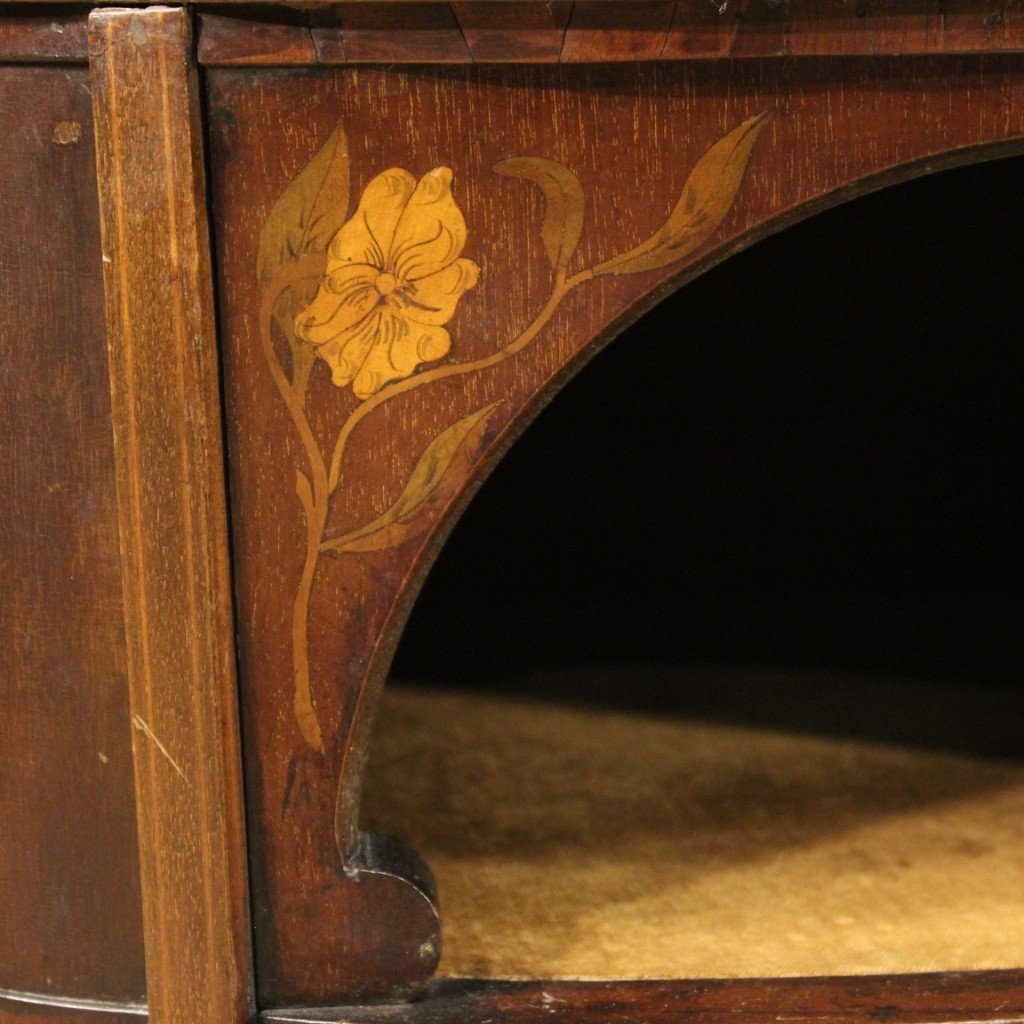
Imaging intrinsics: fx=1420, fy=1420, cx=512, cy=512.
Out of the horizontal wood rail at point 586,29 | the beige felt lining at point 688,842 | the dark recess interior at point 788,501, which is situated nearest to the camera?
the horizontal wood rail at point 586,29

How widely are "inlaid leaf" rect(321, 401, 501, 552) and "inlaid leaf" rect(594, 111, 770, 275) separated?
0.46ft

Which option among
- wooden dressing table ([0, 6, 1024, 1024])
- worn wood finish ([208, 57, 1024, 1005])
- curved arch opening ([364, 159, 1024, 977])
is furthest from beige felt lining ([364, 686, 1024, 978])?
Answer: worn wood finish ([208, 57, 1024, 1005])

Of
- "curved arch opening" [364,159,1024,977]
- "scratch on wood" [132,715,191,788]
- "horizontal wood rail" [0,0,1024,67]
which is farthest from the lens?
"curved arch opening" [364,159,1024,977]

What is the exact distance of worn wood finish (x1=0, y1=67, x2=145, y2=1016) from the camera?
3.18ft

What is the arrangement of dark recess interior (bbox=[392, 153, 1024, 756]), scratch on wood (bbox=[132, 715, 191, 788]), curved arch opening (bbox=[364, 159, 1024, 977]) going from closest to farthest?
scratch on wood (bbox=[132, 715, 191, 788]) → curved arch opening (bbox=[364, 159, 1024, 977]) → dark recess interior (bbox=[392, 153, 1024, 756])

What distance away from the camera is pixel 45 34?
0.93 metres

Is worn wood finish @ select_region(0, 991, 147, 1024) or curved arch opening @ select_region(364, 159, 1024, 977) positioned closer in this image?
worn wood finish @ select_region(0, 991, 147, 1024)

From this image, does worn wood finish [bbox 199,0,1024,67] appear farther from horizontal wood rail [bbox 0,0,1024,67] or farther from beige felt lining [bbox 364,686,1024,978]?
beige felt lining [bbox 364,686,1024,978]

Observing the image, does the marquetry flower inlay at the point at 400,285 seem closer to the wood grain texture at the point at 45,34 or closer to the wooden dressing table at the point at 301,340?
the wooden dressing table at the point at 301,340

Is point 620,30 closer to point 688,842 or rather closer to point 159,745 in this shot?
point 159,745

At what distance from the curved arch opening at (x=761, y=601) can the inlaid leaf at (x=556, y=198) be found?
65cm

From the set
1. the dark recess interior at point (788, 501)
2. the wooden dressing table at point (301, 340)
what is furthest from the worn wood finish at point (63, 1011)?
the dark recess interior at point (788, 501)

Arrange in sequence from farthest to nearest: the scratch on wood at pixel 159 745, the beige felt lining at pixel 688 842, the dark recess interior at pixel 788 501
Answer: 1. the dark recess interior at pixel 788 501
2. the beige felt lining at pixel 688 842
3. the scratch on wood at pixel 159 745

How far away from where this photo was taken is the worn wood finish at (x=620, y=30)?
2.98 feet
